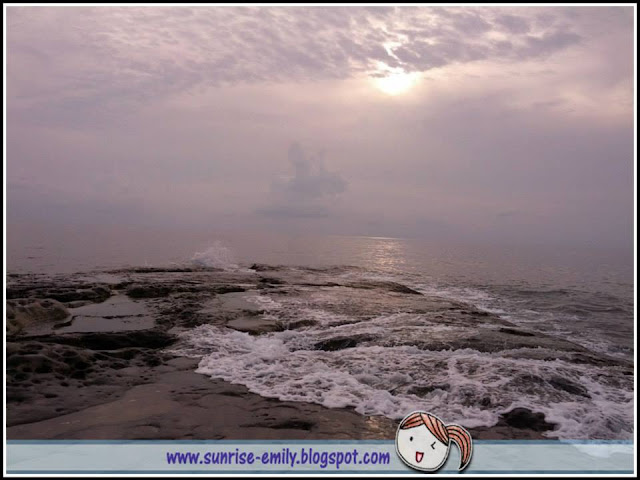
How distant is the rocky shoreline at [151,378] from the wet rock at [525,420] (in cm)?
2

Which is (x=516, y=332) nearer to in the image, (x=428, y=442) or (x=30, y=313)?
(x=428, y=442)

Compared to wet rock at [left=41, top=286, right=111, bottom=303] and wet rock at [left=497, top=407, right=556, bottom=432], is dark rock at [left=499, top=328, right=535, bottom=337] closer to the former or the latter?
wet rock at [left=497, top=407, right=556, bottom=432]

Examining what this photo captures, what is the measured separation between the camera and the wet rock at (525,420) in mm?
6562

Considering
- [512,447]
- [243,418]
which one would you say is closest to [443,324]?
[512,447]

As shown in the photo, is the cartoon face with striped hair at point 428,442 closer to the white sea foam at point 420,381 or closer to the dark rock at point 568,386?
the white sea foam at point 420,381

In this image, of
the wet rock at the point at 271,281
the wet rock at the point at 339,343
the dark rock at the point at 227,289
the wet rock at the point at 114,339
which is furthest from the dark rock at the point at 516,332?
the wet rock at the point at 271,281

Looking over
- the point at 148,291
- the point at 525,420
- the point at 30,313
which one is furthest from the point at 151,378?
the point at 148,291

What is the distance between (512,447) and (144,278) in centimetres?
2211

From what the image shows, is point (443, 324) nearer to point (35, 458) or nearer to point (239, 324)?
point (239, 324)

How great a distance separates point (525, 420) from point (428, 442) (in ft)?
10.1

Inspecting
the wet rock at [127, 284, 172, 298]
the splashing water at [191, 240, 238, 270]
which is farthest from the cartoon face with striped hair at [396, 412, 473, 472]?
the splashing water at [191, 240, 238, 270]

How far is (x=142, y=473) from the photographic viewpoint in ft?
15.8

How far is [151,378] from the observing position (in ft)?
26.8

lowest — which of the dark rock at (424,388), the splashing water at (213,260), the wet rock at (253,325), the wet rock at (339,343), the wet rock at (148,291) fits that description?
Answer: the splashing water at (213,260)
